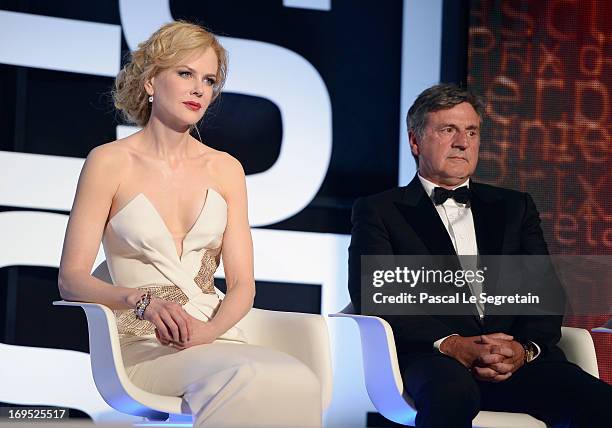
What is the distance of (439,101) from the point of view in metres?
4.04

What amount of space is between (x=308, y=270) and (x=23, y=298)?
1.48 metres

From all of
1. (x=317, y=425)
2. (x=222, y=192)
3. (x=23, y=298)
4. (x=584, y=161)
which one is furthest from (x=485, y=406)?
(x=23, y=298)

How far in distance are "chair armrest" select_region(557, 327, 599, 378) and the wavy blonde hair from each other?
5.35 ft

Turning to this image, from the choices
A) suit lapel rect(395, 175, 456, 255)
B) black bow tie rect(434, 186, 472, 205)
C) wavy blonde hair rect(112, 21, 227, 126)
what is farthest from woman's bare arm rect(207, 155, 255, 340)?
black bow tie rect(434, 186, 472, 205)

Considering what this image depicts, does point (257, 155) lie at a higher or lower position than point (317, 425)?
→ higher

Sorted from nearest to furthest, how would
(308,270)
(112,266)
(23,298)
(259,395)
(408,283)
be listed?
(259,395)
(112,266)
(408,283)
(23,298)
(308,270)

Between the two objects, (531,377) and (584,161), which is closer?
(531,377)

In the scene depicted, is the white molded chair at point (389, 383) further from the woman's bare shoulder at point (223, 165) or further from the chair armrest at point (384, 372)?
the woman's bare shoulder at point (223, 165)

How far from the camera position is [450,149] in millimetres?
4016

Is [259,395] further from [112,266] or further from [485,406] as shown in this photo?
[485,406]

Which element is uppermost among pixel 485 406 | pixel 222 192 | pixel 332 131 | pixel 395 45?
pixel 395 45

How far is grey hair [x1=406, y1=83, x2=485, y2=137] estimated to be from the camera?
159 inches

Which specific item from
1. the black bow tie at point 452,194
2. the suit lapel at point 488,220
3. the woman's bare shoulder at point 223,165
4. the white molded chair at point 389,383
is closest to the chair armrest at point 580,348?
the white molded chair at point 389,383

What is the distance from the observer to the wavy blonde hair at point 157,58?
3.47 metres
